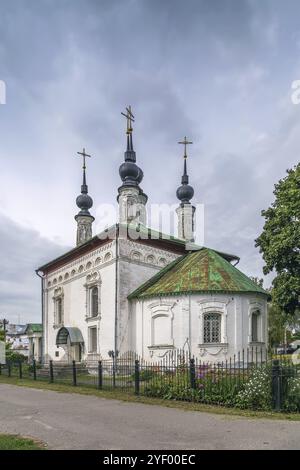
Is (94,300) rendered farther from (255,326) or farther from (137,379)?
(137,379)

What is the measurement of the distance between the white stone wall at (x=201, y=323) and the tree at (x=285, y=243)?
1.83 meters

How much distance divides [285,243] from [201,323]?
5443 millimetres

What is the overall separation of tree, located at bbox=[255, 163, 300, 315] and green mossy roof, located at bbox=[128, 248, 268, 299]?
5.61 ft

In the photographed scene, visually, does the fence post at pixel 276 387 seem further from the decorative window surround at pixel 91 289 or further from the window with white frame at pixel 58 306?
the window with white frame at pixel 58 306

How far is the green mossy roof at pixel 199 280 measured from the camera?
22047 millimetres

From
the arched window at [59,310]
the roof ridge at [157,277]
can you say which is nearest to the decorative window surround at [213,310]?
the roof ridge at [157,277]

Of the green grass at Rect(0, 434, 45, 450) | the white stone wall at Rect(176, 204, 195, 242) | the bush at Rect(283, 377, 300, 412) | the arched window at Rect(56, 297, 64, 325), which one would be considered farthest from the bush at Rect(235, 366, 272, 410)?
the white stone wall at Rect(176, 204, 195, 242)

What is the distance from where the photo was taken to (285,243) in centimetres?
2045

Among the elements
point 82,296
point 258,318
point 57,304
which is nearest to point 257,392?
point 258,318

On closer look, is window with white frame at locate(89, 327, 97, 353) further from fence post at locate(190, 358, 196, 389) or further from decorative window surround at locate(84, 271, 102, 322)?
fence post at locate(190, 358, 196, 389)

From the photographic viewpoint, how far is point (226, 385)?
38.3 feet

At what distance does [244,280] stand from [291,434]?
15.7 meters

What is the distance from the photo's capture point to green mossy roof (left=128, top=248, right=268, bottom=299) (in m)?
22.0

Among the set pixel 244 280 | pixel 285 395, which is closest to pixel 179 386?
pixel 285 395
